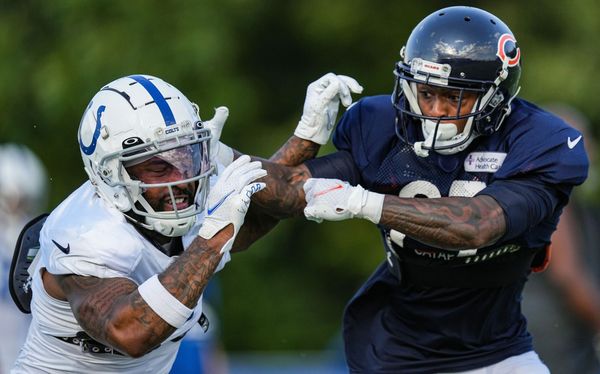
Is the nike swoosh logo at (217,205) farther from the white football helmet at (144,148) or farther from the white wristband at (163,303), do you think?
the white wristband at (163,303)

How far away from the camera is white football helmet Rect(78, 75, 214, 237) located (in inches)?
168

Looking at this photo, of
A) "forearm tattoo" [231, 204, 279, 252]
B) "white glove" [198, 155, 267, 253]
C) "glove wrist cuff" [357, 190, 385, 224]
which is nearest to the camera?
"white glove" [198, 155, 267, 253]

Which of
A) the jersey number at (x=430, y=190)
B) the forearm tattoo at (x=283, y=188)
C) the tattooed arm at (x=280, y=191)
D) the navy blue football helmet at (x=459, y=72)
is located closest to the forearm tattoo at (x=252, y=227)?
the tattooed arm at (x=280, y=191)

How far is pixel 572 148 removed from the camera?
4527 millimetres

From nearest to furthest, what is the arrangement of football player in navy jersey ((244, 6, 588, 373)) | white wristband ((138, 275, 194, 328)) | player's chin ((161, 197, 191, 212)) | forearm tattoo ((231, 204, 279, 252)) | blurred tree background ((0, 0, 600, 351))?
white wristband ((138, 275, 194, 328)) → player's chin ((161, 197, 191, 212)) → football player in navy jersey ((244, 6, 588, 373)) → forearm tattoo ((231, 204, 279, 252)) → blurred tree background ((0, 0, 600, 351))

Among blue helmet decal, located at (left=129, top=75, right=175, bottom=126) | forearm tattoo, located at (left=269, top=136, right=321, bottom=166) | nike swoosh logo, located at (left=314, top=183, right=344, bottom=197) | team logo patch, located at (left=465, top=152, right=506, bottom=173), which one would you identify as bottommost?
forearm tattoo, located at (left=269, top=136, right=321, bottom=166)

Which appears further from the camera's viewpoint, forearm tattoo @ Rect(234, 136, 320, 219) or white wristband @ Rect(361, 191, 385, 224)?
forearm tattoo @ Rect(234, 136, 320, 219)

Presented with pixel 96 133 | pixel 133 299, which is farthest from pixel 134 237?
pixel 96 133

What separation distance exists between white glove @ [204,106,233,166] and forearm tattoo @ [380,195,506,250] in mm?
779

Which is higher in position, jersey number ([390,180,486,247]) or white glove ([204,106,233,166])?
white glove ([204,106,233,166])

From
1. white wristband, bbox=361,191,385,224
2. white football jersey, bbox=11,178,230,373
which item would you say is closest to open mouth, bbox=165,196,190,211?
white football jersey, bbox=11,178,230,373

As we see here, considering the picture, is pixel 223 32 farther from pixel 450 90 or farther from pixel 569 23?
pixel 450 90

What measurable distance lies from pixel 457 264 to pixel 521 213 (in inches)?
16.3

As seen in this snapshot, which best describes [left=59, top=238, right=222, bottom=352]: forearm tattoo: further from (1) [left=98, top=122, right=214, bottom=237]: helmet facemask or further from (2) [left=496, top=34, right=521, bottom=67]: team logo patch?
(2) [left=496, top=34, right=521, bottom=67]: team logo patch
